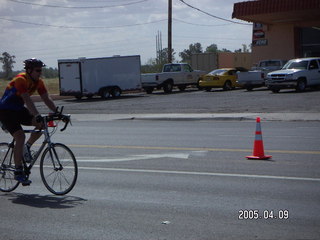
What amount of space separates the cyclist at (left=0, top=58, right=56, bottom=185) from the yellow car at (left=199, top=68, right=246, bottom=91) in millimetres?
31334

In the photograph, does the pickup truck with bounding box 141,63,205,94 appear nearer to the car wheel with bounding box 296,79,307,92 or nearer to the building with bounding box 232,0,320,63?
the building with bounding box 232,0,320,63

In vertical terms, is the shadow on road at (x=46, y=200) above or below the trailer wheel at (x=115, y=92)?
below

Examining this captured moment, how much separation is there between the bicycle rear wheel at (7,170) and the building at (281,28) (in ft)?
103

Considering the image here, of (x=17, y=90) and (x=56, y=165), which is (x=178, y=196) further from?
(x=17, y=90)

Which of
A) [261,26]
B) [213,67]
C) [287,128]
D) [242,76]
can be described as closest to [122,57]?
[242,76]

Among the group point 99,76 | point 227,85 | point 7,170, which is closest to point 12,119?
point 7,170

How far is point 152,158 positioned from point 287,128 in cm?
731

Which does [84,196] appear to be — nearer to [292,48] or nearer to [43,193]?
[43,193]

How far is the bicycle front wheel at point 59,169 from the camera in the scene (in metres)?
8.21

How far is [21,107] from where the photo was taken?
27.0 feet

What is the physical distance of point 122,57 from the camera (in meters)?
39.3

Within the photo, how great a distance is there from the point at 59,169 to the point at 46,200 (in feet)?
1.57

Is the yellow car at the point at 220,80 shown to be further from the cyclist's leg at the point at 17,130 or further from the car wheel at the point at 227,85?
the cyclist's leg at the point at 17,130

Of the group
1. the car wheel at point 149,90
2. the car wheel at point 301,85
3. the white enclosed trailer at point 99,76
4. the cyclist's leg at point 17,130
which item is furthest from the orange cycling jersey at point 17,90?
the car wheel at point 149,90
